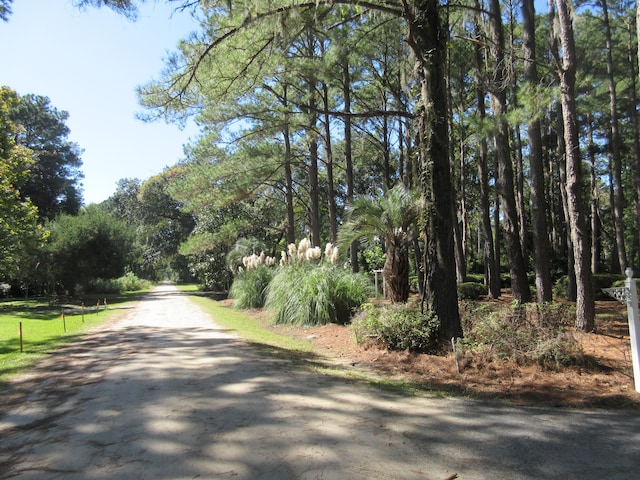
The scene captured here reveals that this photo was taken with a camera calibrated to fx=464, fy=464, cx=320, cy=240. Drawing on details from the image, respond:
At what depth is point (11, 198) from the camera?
21328 mm

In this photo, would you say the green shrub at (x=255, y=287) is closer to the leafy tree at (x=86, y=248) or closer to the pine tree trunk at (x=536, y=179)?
the pine tree trunk at (x=536, y=179)

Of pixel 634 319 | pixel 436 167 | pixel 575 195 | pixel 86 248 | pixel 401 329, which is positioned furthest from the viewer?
pixel 86 248

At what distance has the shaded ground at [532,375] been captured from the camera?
19.2 feet

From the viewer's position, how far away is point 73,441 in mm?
4148

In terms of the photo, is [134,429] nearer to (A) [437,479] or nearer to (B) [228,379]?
(B) [228,379]

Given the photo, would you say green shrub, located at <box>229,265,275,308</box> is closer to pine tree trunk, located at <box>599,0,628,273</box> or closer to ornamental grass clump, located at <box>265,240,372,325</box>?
ornamental grass clump, located at <box>265,240,372,325</box>

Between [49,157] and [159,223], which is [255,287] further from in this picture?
[159,223]

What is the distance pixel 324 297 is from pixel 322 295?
0.08 m

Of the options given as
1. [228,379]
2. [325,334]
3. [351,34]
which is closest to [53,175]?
[351,34]

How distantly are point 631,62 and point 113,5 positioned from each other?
23090mm

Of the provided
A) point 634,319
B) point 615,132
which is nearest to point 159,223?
point 615,132

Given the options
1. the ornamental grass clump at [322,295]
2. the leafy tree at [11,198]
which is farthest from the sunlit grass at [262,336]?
the leafy tree at [11,198]

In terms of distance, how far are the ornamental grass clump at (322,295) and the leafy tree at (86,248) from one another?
24.5m

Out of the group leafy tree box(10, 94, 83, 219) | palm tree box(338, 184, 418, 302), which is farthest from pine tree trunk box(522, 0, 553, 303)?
leafy tree box(10, 94, 83, 219)
